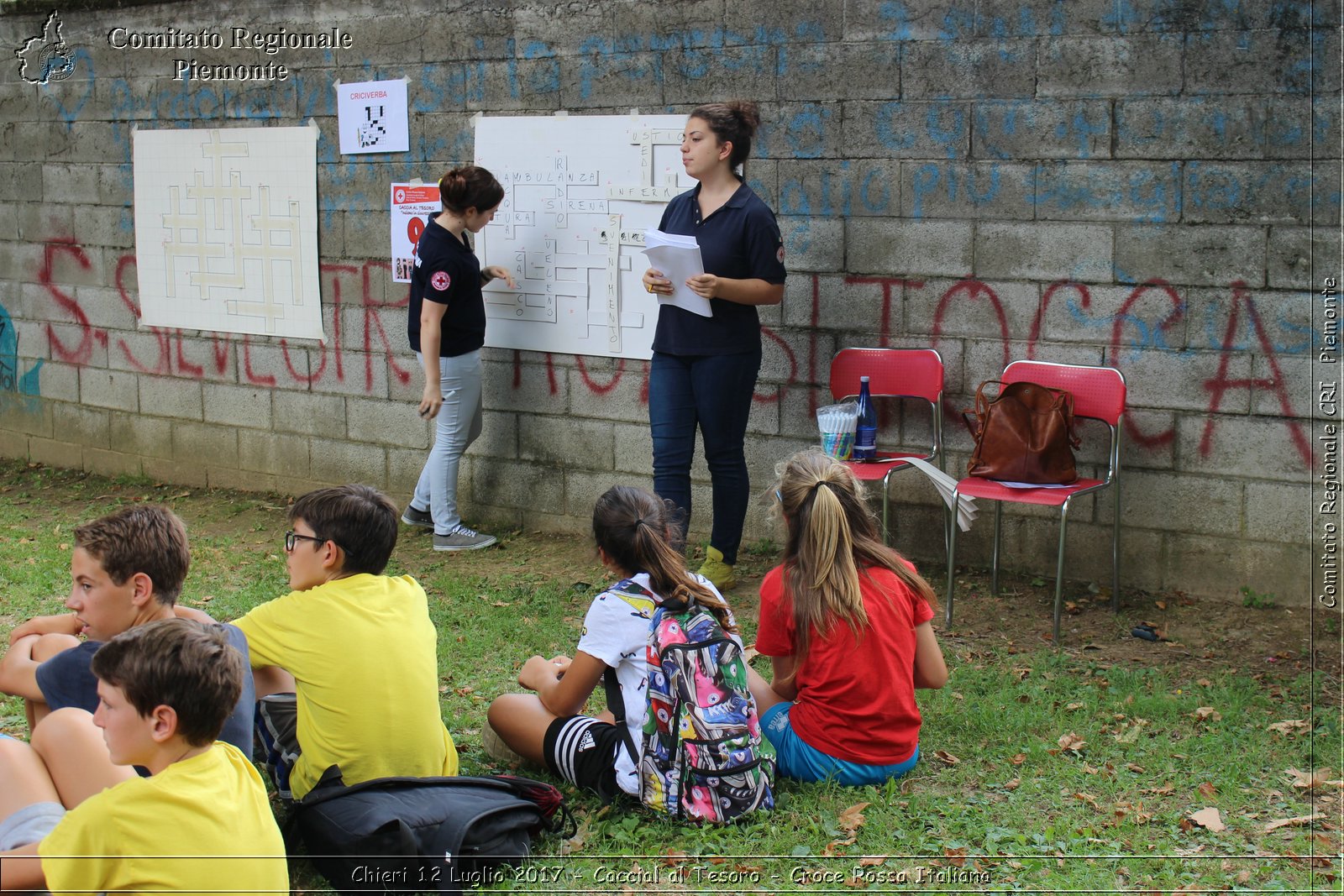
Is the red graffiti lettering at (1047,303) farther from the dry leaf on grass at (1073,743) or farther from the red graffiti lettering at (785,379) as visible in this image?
the dry leaf on grass at (1073,743)

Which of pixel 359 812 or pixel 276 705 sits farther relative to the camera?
pixel 276 705

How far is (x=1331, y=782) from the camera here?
3771mm

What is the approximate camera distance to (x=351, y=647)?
10.9 ft

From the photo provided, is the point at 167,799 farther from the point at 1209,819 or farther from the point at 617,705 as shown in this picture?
the point at 1209,819

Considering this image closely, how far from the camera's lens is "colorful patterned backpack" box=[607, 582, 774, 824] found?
10.9ft

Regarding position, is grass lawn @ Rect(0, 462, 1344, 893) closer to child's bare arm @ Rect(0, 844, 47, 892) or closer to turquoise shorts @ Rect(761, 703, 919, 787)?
turquoise shorts @ Rect(761, 703, 919, 787)

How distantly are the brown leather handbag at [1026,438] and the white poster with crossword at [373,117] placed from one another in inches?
138

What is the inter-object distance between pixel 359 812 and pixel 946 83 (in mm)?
3870

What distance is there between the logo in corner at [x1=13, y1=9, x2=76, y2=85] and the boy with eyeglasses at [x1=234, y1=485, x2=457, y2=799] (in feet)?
20.3

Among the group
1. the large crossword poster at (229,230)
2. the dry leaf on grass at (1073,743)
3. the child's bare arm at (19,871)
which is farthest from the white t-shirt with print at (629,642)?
the large crossword poster at (229,230)

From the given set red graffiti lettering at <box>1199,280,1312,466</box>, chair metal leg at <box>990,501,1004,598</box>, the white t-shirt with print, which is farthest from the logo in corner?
red graffiti lettering at <box>1199,280,1312,466</box>

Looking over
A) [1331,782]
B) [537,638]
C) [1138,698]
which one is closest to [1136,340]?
[1138,698]

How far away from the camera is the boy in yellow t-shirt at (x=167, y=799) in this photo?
241 centimetres

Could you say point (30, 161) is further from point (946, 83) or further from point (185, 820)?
point (185, 820)
